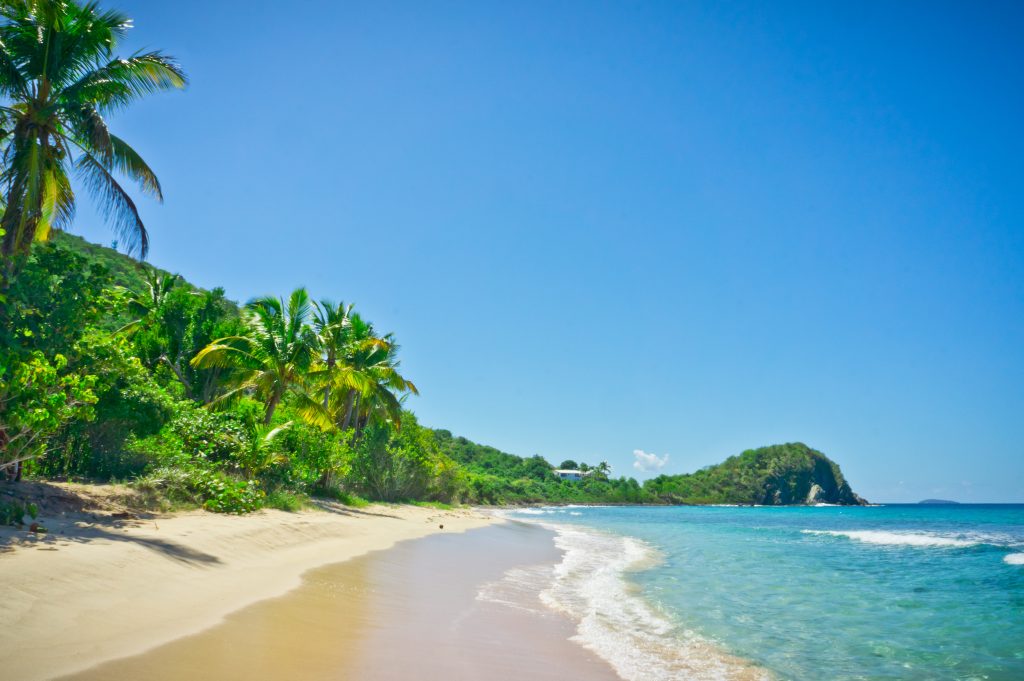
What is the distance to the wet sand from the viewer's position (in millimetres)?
4121

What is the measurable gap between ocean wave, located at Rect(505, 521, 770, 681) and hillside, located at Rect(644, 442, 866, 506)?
121m

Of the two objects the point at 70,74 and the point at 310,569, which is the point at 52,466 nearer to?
the point at 310,569

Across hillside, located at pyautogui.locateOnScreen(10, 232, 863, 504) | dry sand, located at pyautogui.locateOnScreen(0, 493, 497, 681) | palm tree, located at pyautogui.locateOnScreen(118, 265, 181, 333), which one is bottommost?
dry sand, located at pyautogui.locateOnScreen(0, 493, 497, 681)

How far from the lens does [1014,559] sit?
1848 cm

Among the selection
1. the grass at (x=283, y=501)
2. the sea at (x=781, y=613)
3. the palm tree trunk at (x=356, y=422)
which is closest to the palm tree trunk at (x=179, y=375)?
the grass at (x=283, y=501)

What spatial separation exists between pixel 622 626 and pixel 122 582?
5648 mm

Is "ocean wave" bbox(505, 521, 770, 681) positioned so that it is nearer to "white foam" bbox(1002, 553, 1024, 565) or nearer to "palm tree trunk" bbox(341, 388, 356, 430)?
"white foam" bbox(1002, 553, 1024, 565)

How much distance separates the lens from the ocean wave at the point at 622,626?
568cm

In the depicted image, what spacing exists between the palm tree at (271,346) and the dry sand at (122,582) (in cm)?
1159

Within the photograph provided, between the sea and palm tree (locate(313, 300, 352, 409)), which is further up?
palm tree (locate(313, 300, 352, 409))

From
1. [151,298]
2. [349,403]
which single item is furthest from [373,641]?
[151,298]

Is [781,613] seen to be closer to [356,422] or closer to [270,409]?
[270,409]

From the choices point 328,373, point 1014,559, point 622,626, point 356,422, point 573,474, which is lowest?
point 1014,559

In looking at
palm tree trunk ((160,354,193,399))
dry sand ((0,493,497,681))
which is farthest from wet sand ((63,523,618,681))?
palm tree trunk ((160,354,193,399))
